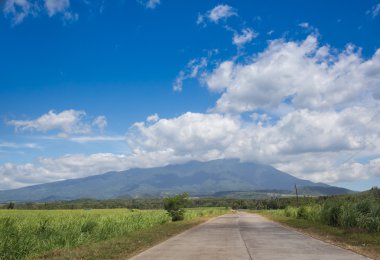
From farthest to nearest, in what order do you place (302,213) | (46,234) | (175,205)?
(302,213)
(175,205)
(46,234)

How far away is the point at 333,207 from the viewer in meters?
32.8

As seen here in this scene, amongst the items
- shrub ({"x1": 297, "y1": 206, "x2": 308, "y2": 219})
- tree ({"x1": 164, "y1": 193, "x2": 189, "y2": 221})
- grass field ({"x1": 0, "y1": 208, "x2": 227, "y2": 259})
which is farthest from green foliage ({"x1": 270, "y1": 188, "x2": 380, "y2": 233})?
grass field ({"x1": 0, "y1": 208, "x2": 227, "y2": 259})

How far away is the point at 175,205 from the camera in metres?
44.8

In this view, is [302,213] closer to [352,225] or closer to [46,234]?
[352,225]

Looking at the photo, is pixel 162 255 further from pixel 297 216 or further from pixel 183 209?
pixel 297 216

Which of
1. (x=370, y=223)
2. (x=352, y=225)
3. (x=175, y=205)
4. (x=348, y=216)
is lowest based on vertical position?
(x=352, y=225)

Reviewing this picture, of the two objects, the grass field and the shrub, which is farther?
the shrub

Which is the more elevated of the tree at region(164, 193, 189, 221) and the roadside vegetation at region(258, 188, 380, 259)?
the tree at region(164, 193, 189, 221)

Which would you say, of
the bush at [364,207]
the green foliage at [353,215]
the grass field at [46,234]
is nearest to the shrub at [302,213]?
the green foliage at [353,215]

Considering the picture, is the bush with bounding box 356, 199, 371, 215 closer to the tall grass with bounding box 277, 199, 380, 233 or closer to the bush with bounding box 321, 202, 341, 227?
the tall grass with bounding box 277, 199, 380, 233

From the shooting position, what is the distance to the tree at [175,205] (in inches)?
1759

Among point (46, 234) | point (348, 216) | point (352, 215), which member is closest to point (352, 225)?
point (352, 215)

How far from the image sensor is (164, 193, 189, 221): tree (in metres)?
44.7

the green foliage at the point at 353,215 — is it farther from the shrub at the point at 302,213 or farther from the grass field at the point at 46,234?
the grass field at the point at 46,234
